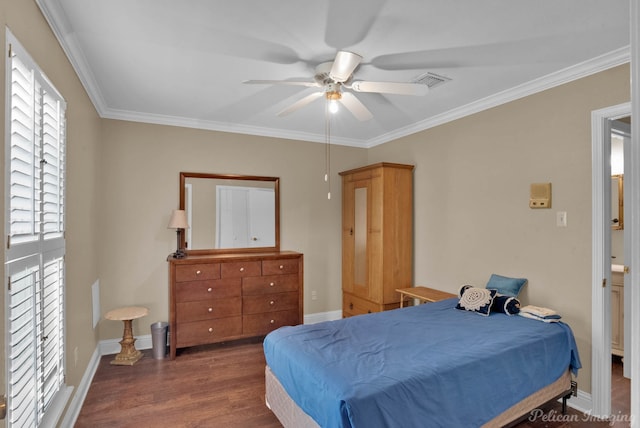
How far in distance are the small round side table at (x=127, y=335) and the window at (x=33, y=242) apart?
48.3 inches

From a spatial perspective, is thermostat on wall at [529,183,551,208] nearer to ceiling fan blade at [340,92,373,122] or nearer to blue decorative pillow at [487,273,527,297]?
blue decorative pillow at [487,273,527,297]

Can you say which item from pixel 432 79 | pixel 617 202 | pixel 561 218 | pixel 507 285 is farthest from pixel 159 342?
pixel 617 202

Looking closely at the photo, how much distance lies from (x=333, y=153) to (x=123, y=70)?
2.76 m

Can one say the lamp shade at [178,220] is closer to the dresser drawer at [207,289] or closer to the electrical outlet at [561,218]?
the dresser drawer at [207,289]

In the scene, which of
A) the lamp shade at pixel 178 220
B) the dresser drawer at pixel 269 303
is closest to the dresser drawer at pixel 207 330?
the dresser drawer at pixel 269 303

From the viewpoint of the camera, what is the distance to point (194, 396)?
289cm

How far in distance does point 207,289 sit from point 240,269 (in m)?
0.39

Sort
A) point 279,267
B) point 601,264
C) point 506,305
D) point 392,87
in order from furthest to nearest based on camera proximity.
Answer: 1. point 279,267
2. point 506,305
3. point 601,264
4. point 392,87

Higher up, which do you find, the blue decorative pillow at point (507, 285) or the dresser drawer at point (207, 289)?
the blue decorative pillow at point (507, 285)

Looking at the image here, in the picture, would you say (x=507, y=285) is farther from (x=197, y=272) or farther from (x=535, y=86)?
(x=197, y=272)

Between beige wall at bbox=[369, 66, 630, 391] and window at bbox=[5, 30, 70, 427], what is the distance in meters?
3.43

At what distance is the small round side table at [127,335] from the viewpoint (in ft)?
11.4

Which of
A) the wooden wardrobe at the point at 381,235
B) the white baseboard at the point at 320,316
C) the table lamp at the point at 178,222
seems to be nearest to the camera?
the table lamp at the point at 178,222

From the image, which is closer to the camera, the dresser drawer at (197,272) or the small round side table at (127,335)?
the small round side table at (127,335)
